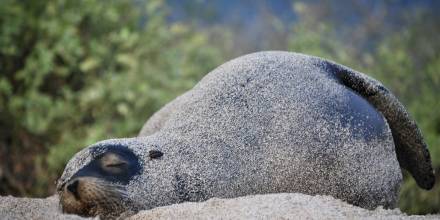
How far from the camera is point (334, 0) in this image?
1525 cm

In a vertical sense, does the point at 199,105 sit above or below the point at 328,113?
below

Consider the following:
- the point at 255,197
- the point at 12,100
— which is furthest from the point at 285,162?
the point at 12,100

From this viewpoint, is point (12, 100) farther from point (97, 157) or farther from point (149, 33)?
point (97, 157)

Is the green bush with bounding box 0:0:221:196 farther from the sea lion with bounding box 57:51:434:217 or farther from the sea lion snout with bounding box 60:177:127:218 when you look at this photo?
the sea lion snout with bounding box 60:177:127:218

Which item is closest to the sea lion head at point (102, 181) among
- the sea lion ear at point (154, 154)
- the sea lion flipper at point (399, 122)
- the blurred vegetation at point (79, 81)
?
the sea lion ear at point (154, 154)

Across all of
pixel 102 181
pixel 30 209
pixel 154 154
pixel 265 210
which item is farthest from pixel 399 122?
pixel 30 209

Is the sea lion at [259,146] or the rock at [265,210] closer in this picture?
the rock at [265,210]

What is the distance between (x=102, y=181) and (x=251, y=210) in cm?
54

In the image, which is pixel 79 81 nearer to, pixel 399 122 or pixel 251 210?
pixel 399 122

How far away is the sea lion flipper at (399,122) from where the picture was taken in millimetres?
2941

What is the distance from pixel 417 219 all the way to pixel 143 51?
4.70 meters

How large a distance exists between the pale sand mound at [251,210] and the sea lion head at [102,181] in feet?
0.20

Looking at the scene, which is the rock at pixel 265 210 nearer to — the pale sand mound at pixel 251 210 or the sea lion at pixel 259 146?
the pale sand mound at pixel 251 210

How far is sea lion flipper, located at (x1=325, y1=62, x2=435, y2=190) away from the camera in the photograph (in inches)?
116
